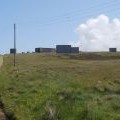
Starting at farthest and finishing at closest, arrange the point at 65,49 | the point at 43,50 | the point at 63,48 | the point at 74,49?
the point at 43,50, the point at 74,49, the point at 65,49, the point at 63,48

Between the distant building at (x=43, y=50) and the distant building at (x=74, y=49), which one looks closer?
the distant building at (x=74, y=49)

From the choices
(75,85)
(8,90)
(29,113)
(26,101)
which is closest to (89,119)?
(29,113)

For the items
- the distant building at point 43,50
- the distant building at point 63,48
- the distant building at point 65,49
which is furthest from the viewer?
the distant building at point 43,50

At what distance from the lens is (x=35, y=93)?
26438 millimetres

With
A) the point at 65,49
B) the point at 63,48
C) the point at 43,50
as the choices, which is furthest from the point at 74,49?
the point at 43,50

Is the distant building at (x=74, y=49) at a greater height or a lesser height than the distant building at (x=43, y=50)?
greater

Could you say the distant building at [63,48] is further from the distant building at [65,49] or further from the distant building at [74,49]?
the distant building at [74,49]

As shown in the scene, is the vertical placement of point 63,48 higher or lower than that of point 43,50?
higher

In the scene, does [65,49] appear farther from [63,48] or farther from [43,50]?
[43,50]

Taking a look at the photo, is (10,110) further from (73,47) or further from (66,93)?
(73,47)

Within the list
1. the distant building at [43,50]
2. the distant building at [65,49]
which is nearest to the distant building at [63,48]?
the distant building at [65,49]

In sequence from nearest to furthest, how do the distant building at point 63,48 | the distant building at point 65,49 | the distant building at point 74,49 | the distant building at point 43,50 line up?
the distant building at point 65,49 → the distant building at point 63,48 → the distant building at point 74,49 → the distant building at point 43,50

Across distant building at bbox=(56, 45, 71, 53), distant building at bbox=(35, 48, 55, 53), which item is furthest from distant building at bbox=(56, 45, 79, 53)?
distant building at bbox=(35, 48, 55, 53)

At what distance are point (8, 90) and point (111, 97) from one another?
10156mm
